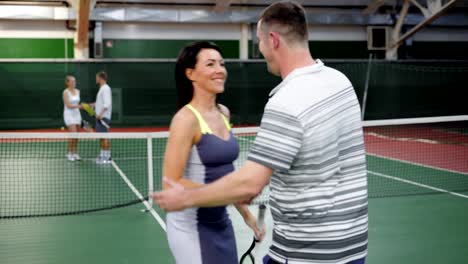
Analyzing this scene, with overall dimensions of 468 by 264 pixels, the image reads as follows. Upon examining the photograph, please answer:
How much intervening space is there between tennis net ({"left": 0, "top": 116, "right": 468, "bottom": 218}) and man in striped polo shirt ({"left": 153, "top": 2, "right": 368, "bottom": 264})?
4790 millimetres

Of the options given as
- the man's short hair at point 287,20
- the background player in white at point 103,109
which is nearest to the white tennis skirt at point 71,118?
the background player in white at point 103,109

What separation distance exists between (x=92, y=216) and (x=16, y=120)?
1250 cm

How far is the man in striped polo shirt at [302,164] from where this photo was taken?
6.93ft

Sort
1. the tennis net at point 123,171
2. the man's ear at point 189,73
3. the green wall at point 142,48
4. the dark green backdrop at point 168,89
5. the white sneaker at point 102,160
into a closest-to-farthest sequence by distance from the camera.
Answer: the man's ear at point 189,73 < the tennis net at point 123,171 < the white sneaker at point 102,160 < the dark green backdrop at point 168,89 < the green wall at point 142,48

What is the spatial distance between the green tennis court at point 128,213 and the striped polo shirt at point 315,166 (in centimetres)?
386

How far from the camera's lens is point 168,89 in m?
20.7

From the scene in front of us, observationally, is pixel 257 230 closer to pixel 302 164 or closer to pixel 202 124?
pixel 202 124

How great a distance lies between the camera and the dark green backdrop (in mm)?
19344

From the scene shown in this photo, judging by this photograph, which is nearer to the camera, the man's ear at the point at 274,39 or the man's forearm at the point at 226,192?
the man's forearm at the point at 226,192

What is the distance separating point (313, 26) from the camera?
74.5ft

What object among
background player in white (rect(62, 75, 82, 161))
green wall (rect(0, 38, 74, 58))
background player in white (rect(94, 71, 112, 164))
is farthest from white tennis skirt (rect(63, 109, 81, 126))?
green wall (rect(0, 38, 74, 58))

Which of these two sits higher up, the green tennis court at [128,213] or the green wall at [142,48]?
the green wall at [142,48]

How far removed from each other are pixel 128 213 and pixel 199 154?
16.9 feet

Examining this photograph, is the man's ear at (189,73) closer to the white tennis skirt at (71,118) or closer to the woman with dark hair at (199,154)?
the woman with dark hair at (199,154)
